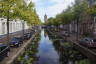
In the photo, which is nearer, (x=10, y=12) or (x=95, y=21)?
(x=10, y=12)

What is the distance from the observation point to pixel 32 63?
22.0 metres

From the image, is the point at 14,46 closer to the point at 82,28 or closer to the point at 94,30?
the point at 94,30

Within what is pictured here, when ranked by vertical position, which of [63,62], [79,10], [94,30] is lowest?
[63,62]

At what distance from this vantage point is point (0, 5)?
77.4 feet

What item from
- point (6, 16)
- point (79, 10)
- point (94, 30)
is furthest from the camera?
point (94, 30)

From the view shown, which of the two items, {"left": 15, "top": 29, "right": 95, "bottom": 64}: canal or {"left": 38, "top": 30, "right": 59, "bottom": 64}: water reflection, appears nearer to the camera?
{"left": 15, "top": 29, "right": 95, "bottom": 64}: canal

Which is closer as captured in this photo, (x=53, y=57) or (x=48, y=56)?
(x=53, y=57)

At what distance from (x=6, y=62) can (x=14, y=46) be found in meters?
12.0

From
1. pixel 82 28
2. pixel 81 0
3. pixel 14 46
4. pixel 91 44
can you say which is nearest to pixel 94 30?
pixel 81 0

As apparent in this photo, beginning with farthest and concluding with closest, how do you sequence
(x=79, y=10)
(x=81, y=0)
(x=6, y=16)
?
(x=81, y=0)
(x=79, y=10)
(x=6, y=16)

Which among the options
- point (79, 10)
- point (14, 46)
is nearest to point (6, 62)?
point (14, 46)

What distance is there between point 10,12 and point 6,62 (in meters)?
8.36

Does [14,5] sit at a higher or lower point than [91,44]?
higher

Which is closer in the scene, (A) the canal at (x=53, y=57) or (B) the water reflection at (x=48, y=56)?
(A) the canal at (x=53, y=57)
